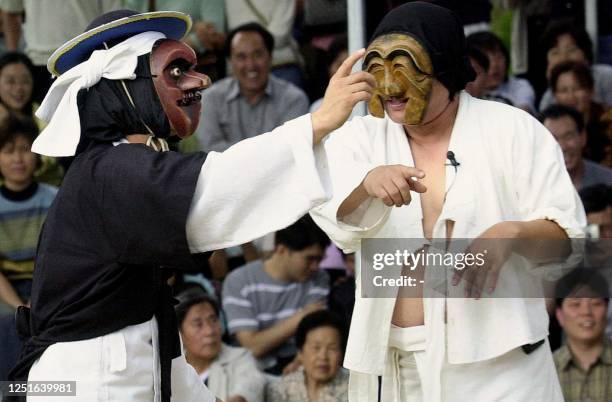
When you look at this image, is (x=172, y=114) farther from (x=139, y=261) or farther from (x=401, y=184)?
(x=401, y=184)

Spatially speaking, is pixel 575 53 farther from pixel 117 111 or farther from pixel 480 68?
pixel 117 111

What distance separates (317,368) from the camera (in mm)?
6082

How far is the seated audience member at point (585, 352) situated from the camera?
5957 millimetres

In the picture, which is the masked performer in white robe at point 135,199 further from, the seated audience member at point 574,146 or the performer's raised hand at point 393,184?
the seated audience member at point 574,146

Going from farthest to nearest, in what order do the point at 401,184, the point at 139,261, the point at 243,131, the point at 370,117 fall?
the point at 243,131
the point at 370,117
the point at 401,184
the point at 139,261

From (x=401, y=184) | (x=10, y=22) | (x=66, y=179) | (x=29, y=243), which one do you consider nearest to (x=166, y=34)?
(x=66, y=179)

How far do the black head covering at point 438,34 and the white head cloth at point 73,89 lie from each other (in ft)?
3.15

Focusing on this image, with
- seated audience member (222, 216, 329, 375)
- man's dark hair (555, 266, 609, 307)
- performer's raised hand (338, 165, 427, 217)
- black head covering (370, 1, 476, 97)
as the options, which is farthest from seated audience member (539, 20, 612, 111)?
performer's raised hand (338, 165, 427, 217)

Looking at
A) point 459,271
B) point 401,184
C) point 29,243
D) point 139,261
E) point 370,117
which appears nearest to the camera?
point 139,261

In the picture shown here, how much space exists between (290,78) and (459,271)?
3.44 metres

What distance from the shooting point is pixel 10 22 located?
294 inches

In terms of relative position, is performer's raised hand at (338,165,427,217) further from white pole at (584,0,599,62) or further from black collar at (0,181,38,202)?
white pole at (584,0,599,62)

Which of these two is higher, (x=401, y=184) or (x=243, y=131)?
(x=243, y=131)

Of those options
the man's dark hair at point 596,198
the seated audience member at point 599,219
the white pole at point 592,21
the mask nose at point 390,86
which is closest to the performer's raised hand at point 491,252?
the mask nose at point 390,86
